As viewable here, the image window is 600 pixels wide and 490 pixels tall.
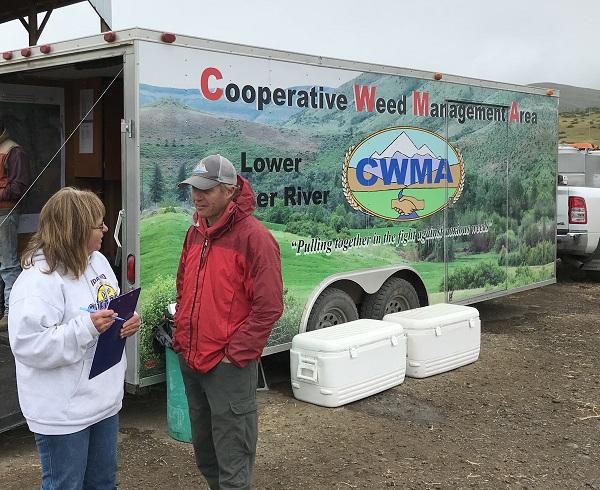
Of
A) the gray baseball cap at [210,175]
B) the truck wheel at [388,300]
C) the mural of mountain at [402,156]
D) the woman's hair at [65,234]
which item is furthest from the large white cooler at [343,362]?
the woman's hair at [65,234]

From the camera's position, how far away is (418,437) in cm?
507

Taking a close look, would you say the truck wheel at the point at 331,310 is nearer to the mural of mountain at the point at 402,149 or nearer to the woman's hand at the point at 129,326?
the mural of mountain at the point at 402,149

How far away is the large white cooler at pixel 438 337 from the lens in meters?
6.31

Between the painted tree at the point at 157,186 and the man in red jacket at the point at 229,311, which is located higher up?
→ the painted tree at the point at 157,186

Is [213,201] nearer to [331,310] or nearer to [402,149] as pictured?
[331,310]

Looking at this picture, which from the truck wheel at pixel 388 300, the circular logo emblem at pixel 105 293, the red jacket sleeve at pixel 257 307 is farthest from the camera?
the truck wheel at pixel 388 300

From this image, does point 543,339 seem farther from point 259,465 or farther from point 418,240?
point 259,465

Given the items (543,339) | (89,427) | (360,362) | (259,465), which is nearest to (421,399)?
(360,362)

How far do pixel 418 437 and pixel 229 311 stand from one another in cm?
230

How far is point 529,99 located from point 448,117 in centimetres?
169

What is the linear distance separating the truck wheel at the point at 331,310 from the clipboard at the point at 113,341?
3.05 m

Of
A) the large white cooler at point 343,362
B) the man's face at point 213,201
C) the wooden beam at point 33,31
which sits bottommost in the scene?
the large white cooler at point 343,362

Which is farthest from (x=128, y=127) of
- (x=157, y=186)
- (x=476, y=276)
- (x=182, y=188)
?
(x=476, y=276)

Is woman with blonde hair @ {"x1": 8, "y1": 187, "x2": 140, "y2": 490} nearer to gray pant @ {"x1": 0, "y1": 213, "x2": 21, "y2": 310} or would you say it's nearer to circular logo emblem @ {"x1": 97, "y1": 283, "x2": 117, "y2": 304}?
circular logo emblem @ {"x1": 97, "y1": 283, "x2": 117, "y2": 304}
